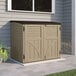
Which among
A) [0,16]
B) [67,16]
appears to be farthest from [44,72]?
[67,16]

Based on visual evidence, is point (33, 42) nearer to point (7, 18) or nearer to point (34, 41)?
point (34, 41)

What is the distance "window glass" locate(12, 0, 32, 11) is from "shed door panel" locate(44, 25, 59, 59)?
1425 millimetres

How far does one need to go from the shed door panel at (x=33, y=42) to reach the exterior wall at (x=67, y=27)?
6.57ft

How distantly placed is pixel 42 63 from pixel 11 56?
55.9 inches

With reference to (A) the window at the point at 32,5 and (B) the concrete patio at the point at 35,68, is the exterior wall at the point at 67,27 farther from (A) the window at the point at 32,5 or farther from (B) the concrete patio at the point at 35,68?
(B) the concrete patio at the point at 35,68

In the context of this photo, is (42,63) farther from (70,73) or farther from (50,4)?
(50,4)

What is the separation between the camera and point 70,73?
6297mm

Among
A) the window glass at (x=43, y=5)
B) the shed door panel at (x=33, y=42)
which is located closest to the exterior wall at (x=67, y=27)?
the window glass at (x=43, y=5)

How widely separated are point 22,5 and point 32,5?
419mm

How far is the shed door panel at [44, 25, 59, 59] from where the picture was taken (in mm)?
7977

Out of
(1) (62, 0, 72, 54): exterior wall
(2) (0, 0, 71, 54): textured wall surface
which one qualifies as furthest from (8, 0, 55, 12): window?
(1) (62, 0, 72, 54): exterior wall

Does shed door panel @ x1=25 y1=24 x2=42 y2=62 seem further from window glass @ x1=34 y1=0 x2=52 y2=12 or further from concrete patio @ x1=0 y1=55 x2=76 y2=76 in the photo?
window glass @ x1=34 y1=0 x2=52 y2=12

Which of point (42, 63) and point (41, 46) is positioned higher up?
point (41, 46)

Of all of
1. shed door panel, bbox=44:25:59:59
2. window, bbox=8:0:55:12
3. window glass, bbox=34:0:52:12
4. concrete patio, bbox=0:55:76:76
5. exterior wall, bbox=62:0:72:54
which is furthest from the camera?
exterior wall, bbox=62:0:72:54
